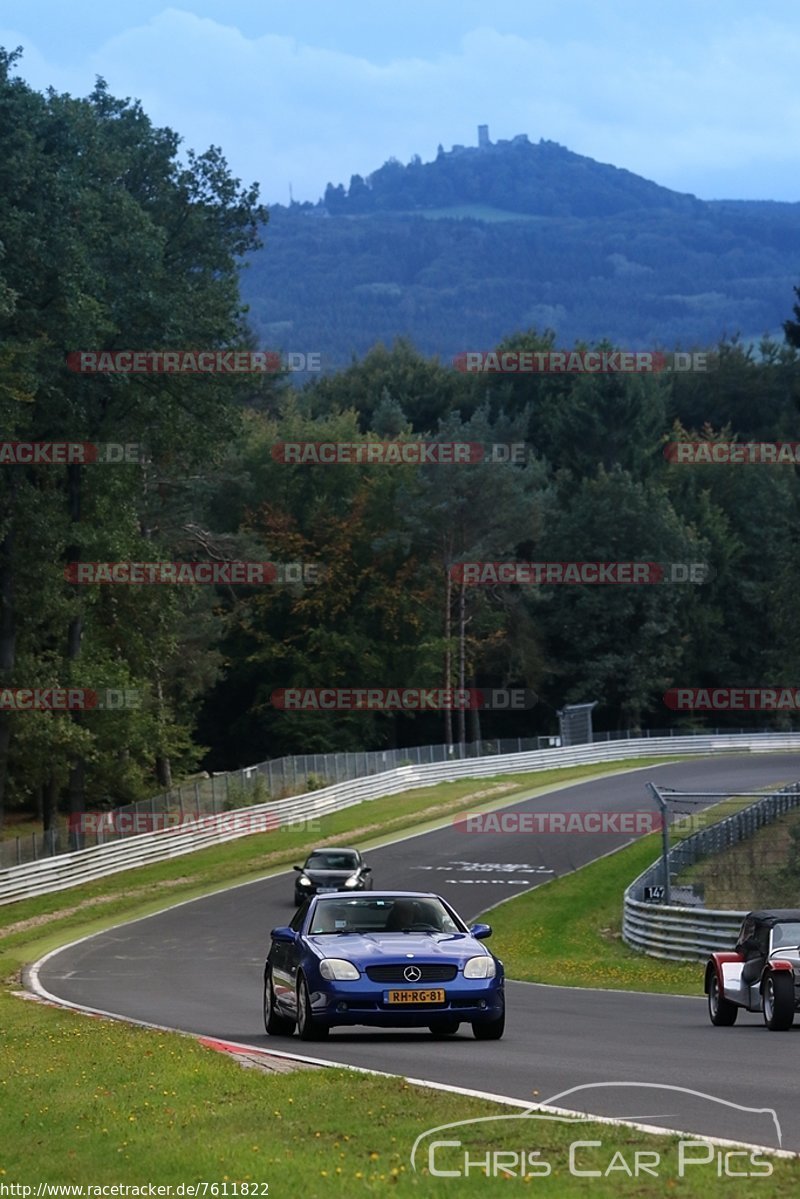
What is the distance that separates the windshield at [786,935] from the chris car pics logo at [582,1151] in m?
7.84

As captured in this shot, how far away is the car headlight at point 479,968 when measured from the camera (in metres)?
15.5

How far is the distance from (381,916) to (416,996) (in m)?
1.68

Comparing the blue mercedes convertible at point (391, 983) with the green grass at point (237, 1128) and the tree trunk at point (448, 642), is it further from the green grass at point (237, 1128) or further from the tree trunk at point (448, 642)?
the tree trunk at point (448, 642)

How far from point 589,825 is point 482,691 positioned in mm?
44983

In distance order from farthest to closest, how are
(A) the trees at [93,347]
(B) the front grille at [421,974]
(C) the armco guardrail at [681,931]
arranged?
(A) the trees at [93,347] < (C) the armco guardrail at [681,931] < (B) the front grille at [421,974]

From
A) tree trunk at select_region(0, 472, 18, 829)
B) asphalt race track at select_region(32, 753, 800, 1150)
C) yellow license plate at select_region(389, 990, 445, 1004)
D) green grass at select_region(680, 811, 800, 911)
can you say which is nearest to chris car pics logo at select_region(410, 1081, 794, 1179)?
asphalt race track at select_region(32, 753, 800, 1150)

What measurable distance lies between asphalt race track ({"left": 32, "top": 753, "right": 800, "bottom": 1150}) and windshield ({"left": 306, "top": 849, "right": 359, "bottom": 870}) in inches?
49.6

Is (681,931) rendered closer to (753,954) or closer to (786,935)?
(753,954)

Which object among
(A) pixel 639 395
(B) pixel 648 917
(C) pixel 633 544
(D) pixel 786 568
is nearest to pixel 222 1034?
(B) pixel 648 917

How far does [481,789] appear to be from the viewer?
66.1 metres

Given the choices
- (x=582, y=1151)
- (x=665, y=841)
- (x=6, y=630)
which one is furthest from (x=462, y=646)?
(x=582, y=1151)

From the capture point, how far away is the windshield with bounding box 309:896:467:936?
54.7 ft

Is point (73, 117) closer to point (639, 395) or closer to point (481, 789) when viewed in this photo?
point (481, 789)

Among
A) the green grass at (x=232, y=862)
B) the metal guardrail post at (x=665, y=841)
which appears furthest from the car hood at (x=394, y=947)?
the green grass at (x=232, y=862)
